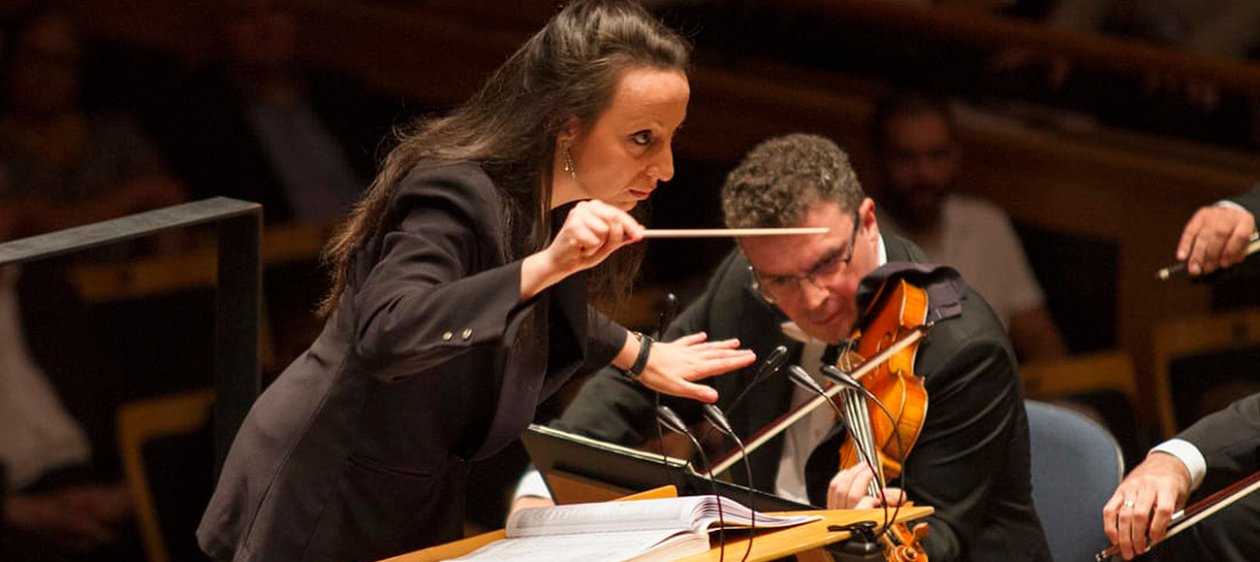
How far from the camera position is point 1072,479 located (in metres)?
2.97

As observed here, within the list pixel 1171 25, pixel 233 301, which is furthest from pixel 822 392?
pixel 1171 25


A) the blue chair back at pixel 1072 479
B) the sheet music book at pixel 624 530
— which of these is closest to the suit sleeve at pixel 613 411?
the blue chair back at pixel 1072 479

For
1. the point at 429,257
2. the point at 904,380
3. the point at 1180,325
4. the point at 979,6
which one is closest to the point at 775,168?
the point at 904,380

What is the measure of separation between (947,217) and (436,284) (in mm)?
2786

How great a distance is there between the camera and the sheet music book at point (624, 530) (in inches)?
82.5

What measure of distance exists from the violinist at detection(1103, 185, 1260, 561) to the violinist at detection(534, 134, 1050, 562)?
179mm

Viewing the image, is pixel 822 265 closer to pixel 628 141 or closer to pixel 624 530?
pixel 628 141

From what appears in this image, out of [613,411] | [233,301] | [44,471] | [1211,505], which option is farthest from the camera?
[44,471]

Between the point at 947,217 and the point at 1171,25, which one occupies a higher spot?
the point at 1171,25

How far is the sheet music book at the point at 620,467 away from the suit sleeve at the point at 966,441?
30 centimetres

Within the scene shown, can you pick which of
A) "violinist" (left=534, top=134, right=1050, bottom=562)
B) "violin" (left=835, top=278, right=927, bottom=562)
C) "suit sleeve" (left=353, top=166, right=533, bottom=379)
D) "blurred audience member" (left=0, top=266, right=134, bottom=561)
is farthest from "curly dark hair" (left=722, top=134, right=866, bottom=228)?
"blurred audience member" (left=0, top=266, right=134, bottom=561)

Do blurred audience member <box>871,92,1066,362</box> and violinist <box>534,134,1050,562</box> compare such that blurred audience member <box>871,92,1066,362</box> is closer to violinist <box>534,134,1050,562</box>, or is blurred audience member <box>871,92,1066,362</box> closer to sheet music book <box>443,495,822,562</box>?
violinist <box>534,134,1050,562</box>

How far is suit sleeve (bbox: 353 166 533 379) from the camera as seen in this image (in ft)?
6.53

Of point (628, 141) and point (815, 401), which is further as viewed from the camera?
point (815, 401)
